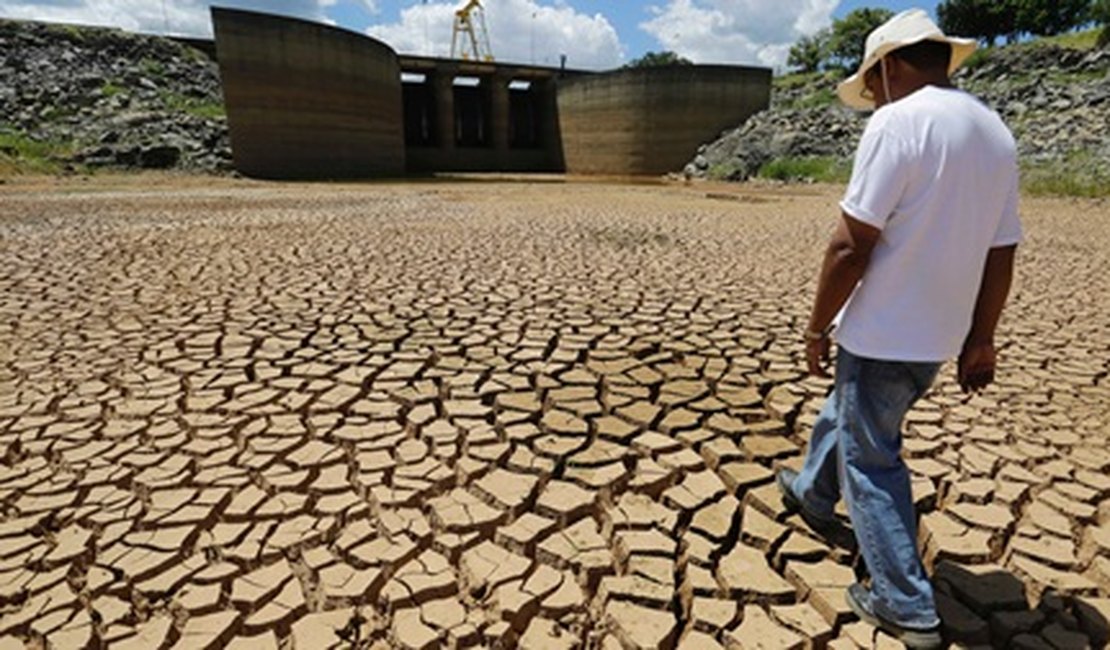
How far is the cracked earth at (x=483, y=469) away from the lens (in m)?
1.59

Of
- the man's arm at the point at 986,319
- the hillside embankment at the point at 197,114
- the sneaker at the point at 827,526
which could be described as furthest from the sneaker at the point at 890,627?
the hillside embankment at the point at 197,114

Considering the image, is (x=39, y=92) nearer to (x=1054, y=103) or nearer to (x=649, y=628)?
(x=649, y=628)

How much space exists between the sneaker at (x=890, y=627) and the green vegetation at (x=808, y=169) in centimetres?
2115

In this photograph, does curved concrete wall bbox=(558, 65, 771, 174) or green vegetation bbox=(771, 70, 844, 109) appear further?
curved concrete wall bbox=(558, 65, 771, 174)

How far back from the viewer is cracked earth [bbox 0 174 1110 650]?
1.59m

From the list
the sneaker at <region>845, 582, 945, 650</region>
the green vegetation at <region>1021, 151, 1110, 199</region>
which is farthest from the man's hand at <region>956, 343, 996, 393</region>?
the green vegetation at <region>1021, 151, 1110, 199</region>

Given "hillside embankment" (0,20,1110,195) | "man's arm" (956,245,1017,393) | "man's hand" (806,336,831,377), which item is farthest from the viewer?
"hillside embankment" (0,20,1110,195)

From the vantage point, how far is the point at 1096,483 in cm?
222

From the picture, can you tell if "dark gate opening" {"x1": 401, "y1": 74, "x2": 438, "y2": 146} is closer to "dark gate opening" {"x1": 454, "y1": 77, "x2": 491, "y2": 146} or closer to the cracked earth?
"dark gate opening" {"x1": 454, "y1": 77, "x2": 491, "y2": 146}

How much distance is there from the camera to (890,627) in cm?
147

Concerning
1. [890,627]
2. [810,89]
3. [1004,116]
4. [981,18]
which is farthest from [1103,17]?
[890,627]

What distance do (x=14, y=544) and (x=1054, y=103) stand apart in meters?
25.1

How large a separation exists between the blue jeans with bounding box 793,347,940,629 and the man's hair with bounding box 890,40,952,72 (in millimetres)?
671

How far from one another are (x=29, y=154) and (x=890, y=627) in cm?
2370
